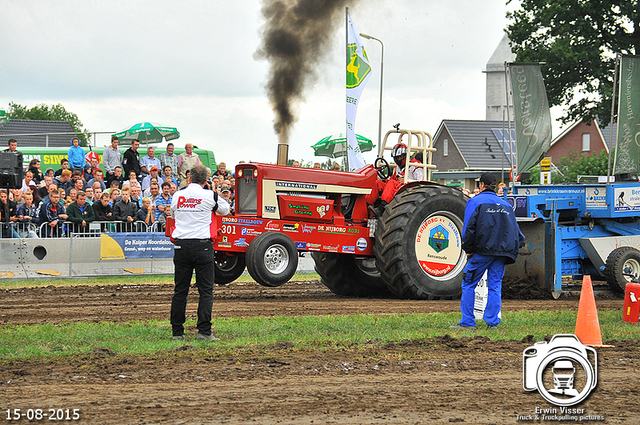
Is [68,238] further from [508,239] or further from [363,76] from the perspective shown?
[508,239]

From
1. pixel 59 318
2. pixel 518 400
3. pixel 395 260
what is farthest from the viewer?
pixel 395 260

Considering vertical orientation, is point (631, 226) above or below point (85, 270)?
above

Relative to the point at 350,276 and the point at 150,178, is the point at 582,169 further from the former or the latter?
the point at 350,276

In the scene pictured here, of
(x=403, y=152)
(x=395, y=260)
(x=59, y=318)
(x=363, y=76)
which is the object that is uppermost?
(x=363, y=76)

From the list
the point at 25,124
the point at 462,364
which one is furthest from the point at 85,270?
the point at 25,124

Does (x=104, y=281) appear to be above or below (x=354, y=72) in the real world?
below

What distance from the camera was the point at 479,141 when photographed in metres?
57.2

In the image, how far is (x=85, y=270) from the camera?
1550 cm

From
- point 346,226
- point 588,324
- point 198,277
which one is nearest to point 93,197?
point 346,226

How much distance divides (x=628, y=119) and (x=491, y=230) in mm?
9303

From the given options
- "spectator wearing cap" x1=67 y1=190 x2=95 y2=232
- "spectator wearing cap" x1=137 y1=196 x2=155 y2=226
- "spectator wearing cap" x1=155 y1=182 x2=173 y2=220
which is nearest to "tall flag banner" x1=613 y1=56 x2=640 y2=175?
"spectator wearing cap" x1=155 y1=182 x2=173 y2=220

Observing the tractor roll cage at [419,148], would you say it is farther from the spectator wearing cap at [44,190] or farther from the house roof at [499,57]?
the house roof at [499,57]

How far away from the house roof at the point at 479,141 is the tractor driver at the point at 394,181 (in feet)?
142

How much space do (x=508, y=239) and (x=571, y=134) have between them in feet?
177
